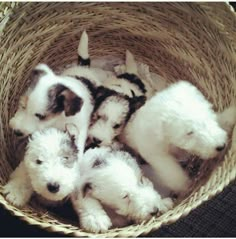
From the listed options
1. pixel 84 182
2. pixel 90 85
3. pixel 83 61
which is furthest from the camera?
pixel 83 61

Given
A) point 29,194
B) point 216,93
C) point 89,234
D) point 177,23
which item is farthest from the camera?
point 177,23

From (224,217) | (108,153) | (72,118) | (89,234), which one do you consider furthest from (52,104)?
(224,217)

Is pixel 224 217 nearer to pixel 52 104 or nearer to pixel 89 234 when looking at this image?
pixel 89 234

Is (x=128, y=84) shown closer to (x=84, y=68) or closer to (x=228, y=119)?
(x=84, y=68)

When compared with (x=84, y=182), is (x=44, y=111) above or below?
above

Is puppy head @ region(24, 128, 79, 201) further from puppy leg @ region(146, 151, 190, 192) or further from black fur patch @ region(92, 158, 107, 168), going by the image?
puppy leg @ region(146, 151, 190, 192)

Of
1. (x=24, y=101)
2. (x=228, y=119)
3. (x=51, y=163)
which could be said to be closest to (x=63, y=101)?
(x=24, y=101)

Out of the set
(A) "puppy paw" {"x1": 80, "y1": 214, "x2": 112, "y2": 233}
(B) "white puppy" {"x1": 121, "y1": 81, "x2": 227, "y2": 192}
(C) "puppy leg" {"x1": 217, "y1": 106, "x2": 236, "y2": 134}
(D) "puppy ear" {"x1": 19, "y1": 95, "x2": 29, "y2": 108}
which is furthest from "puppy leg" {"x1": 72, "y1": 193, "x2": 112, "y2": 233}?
(C) "puppy leg" {"x1": 217, "y1": 106, "x2": 236, "y2": 134}
